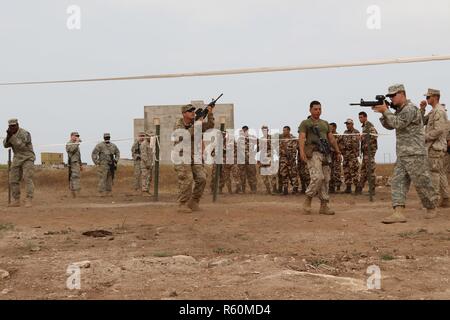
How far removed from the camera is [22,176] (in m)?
12.1

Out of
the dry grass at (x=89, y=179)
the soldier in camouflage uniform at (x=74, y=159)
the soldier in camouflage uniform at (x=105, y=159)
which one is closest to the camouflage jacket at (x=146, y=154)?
the soldier in camouflage uniform at (x=105, y=159)

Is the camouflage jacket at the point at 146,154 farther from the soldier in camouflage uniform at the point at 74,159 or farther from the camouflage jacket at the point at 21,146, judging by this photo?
the camouflage jacket at the point at 21,146

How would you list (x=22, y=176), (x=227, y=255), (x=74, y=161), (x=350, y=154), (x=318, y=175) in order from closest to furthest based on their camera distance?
(x=227, y=255) < (x=318, y=175) < (x=22, y=176) < (x=350, y=154) < (x=74, y=161)

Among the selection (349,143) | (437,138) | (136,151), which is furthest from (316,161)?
(136,151)

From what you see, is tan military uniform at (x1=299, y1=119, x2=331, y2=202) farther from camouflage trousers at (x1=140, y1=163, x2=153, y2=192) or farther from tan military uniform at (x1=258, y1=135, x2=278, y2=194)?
camouflage trousers at (x1=140, y1=163, x2=153, y2=192)

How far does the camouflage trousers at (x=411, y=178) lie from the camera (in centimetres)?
758

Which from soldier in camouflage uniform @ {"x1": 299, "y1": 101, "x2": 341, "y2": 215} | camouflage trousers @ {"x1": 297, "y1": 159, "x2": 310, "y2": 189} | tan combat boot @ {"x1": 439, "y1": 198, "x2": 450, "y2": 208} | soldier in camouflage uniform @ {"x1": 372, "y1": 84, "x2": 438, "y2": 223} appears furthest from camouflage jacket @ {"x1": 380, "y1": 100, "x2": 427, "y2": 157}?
camouflage trousers @ {"x1": 297, "y1": 159, "x2": 310, "y2": 189}

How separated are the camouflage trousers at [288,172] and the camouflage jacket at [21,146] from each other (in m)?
5.76

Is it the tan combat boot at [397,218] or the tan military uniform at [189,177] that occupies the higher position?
the tan military uniform at [189,177]

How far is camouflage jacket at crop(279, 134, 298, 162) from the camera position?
1395 centimetres

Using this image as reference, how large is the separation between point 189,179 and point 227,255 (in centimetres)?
388

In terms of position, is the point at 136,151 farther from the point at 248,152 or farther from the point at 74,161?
the point at 248,152
